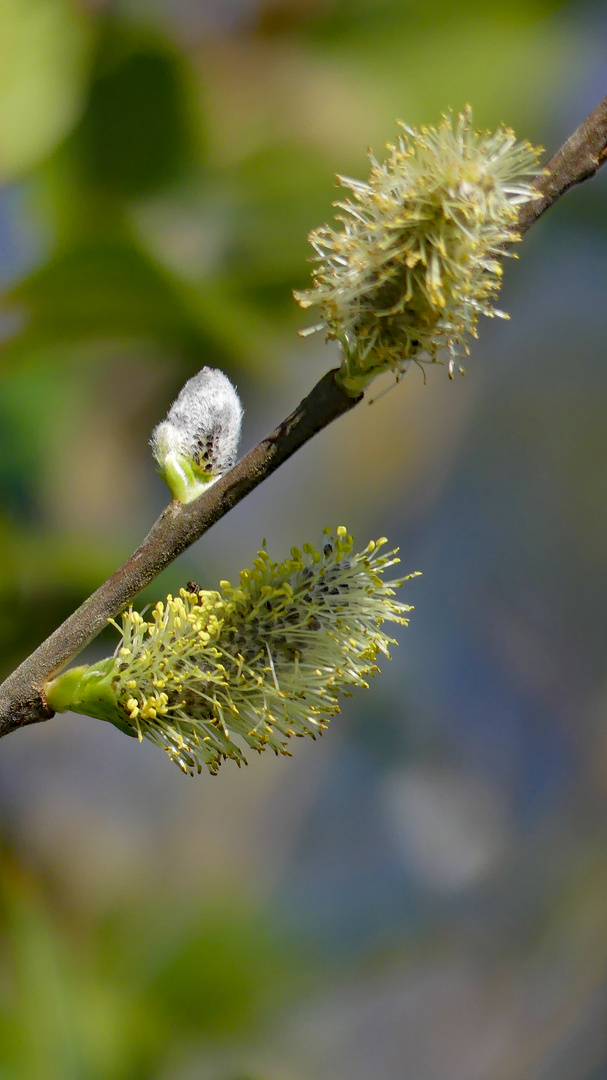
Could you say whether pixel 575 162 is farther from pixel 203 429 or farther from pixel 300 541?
pixel 300 541

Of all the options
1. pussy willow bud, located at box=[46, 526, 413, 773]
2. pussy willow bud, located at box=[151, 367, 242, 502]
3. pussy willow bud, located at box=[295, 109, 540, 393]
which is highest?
pussy willow bud, located at box=[295, 109, 540, 393]

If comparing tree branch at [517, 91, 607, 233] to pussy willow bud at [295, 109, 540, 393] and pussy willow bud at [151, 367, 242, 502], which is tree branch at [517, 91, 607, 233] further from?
pussy willow bud at [151, 367, 242, 502]

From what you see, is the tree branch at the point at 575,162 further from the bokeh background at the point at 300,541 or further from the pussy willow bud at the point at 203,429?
the bokeh background at the point at 300,541

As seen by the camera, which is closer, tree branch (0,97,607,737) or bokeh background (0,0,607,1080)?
tree branch (0,97,607,737)

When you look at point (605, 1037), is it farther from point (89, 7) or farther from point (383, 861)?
point (89, 7)

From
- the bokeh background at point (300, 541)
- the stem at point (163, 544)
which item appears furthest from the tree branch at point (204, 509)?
the bokeh background at point (300, 541)

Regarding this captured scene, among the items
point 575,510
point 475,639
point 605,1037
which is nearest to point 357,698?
point 475,639

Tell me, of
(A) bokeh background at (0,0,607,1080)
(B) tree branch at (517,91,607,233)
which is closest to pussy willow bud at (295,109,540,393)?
(B) tree branch at (517,91,607,233)
